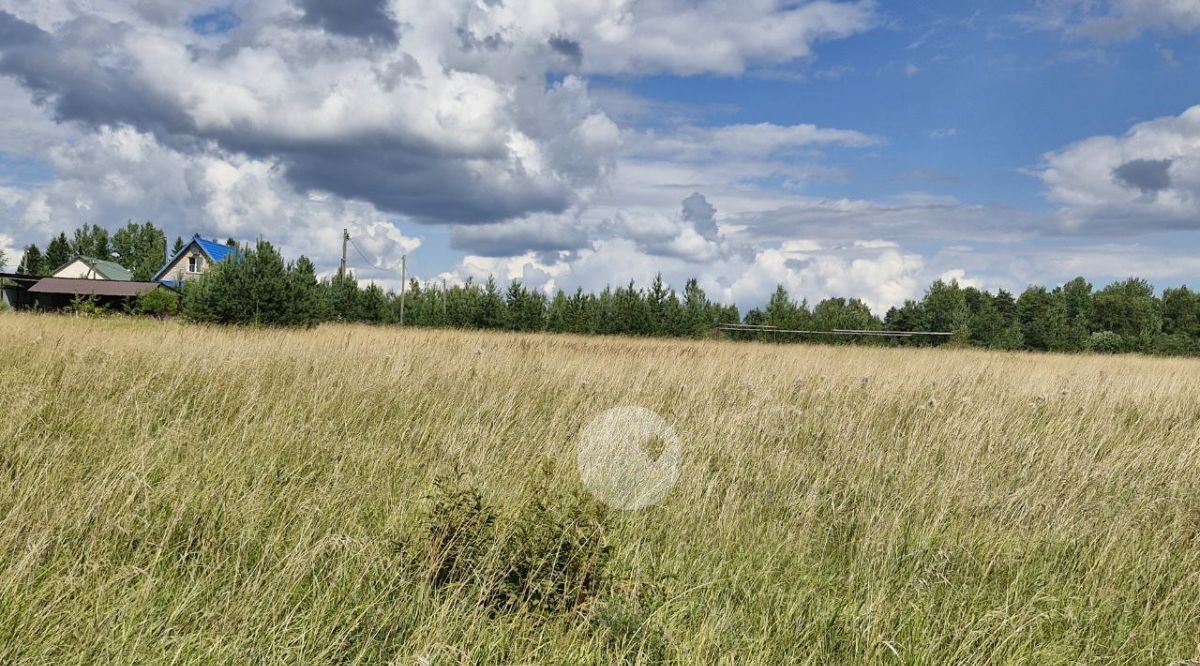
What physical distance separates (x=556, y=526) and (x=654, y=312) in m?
30.2

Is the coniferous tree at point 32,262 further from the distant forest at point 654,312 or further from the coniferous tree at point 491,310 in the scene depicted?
the coniferous tree at point 491,310

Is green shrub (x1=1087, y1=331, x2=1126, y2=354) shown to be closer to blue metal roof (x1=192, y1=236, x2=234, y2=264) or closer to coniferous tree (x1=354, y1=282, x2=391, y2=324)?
coniferous tree (x1=354, y1=282, x2=391, y2=324)

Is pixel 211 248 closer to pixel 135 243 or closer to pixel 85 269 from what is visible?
pixel 85 269

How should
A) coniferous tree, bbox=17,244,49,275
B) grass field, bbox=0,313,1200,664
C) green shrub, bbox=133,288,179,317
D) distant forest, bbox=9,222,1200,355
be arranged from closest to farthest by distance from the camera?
grass field, bbox=0,313,1200,664 < distant forest, bbox=9,222,1200,355 < green shrub, bbox=133,288,179,317 < coniferous tree, bbox=17,244,49,275

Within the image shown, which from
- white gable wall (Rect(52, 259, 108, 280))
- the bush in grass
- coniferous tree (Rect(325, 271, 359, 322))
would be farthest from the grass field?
white gable wall (Rect(52, 259, 108, 280))

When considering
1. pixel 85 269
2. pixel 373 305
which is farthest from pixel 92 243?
pixel 373 305

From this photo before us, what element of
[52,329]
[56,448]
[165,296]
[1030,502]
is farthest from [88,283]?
[1030,502]

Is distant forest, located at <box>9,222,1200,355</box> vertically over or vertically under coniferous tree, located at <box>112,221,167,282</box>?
under

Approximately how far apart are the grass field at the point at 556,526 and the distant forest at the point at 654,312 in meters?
13.7

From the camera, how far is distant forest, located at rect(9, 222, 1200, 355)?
64.7 feet

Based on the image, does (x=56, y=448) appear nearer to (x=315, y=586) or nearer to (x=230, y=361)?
→ (x=315, y=586)

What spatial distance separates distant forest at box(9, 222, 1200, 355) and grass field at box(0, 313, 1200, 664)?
13706mm

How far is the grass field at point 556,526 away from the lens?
2.51 meters

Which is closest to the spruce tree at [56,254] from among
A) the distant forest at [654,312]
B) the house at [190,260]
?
the house at [190,260]
